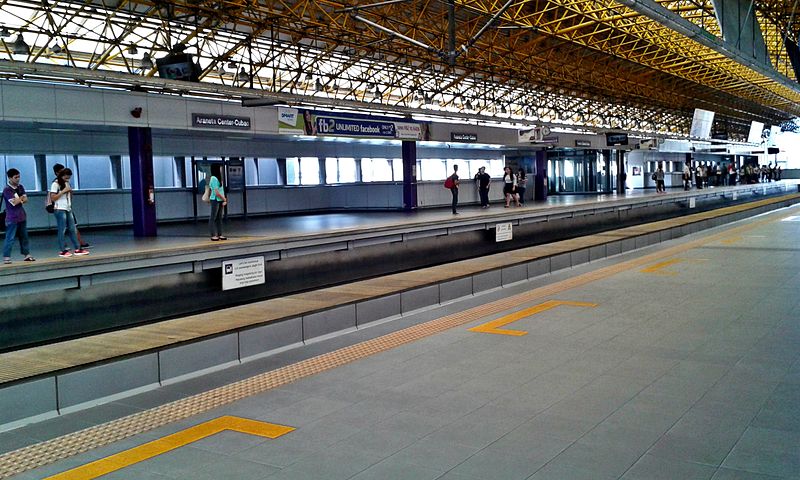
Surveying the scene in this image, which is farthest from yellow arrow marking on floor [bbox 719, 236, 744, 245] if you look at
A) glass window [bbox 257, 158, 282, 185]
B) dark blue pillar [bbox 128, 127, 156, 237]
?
glass window [bbox 257, 158, 282, 185]

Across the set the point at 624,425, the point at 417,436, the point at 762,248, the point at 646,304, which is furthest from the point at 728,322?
the point at 762,248

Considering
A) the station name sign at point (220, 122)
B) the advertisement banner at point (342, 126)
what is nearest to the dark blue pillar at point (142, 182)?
the station name sign at point (220, 122)

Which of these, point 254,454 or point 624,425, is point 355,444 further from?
point 624,425

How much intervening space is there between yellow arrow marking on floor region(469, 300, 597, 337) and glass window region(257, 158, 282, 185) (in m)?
19.7

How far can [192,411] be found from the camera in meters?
6.01

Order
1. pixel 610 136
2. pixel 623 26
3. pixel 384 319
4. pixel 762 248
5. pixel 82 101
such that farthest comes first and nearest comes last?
pixel 610 136 → pixel 623 26 → pixel 762 248 → pixel 82 101 → pixel 384 319

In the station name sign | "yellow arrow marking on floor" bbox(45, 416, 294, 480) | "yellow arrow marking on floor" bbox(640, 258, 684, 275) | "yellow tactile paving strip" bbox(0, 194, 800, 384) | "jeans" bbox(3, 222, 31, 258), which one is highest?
the station name sign

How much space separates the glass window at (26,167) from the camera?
811 inches

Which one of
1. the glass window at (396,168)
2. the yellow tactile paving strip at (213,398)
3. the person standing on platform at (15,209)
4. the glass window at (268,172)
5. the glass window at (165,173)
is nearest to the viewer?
the yellow tactile paving strip at (213,398)

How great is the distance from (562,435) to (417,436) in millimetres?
1043

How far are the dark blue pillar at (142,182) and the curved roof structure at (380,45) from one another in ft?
4.48

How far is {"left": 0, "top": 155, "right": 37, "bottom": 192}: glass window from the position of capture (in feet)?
67.6

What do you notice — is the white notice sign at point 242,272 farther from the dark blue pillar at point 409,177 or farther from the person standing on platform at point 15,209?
the dark blue pillar at point 409,177

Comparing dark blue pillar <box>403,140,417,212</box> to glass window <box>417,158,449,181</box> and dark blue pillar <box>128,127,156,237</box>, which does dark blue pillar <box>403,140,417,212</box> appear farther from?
dark blue pillar <box>128,127,156,237</box>
